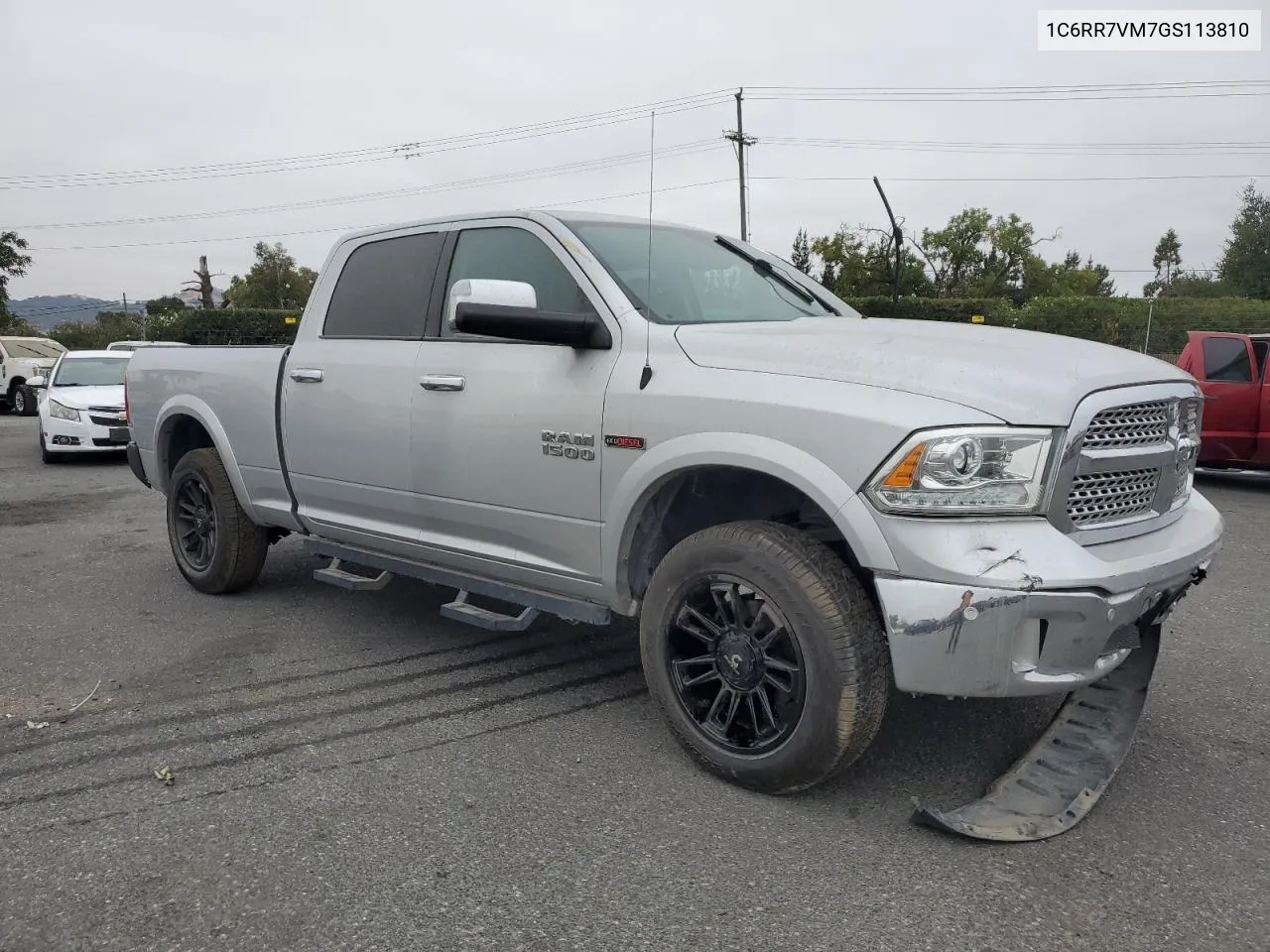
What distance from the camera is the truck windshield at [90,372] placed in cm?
1353

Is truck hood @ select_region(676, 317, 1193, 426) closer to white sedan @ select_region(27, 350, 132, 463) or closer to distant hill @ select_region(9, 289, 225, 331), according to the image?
white sedan @ select_region(27, 350, 132, 463)

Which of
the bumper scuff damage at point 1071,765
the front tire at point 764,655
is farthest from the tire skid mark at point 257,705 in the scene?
the bumper scuff damage at point 1071,765

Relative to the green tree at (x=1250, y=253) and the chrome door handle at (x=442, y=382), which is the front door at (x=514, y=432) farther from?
the green tree at (x=1250, y=253)

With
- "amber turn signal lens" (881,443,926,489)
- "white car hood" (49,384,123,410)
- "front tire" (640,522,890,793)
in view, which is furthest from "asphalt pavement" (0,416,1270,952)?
"white car hood" (49,384,123,410)

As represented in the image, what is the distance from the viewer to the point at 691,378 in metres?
3.28

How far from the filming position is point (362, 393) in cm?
441

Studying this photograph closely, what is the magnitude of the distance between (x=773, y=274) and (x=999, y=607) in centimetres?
228

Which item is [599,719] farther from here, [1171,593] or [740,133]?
[740,133]

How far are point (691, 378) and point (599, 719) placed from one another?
1.40 metres

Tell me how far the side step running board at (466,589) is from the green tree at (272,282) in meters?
65.3

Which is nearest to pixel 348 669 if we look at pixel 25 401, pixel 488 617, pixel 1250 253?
pixel 488 617

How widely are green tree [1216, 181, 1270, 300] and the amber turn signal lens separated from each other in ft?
153

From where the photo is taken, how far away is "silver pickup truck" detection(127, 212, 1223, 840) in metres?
2.73

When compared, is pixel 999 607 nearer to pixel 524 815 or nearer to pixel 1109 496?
pixel 1109 496
